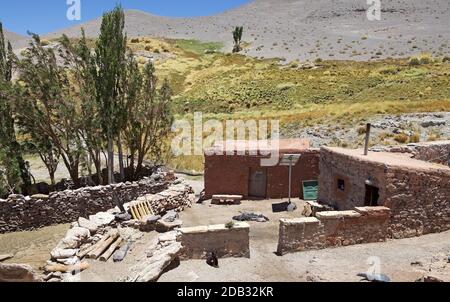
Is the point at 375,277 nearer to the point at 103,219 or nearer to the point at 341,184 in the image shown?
the point at 341,184

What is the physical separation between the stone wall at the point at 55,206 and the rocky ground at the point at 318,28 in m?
55.2

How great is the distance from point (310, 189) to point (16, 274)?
43.8ft

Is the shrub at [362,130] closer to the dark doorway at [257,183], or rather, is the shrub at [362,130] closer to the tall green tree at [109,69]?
the dark doorway at [257,183]

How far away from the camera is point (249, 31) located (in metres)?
103

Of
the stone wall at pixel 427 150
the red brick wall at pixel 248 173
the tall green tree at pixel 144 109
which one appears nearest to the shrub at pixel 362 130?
the stone wall at pixel 427 150

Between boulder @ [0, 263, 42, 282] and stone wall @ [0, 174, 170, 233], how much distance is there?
27.8ft

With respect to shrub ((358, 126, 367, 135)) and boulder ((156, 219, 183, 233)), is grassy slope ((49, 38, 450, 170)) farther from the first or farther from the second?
boulder ((156, 219, 183, 233))

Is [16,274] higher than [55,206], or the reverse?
[16,274]

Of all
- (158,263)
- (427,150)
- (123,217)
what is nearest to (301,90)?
(427,150)

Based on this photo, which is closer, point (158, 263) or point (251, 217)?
point (158, 263)

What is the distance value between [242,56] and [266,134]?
141 feet

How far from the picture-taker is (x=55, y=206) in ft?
64.2
